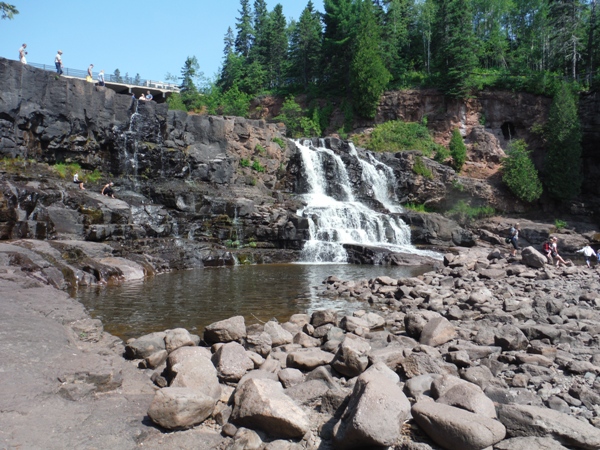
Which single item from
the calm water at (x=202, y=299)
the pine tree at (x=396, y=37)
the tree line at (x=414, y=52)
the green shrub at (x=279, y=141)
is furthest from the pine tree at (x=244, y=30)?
the calm water at (x=202, y=299)

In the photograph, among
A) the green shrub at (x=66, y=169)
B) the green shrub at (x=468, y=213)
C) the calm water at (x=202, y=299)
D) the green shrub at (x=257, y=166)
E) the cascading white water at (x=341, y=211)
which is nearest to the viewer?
the calm water at (x=202, y=299)

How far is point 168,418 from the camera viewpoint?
12.7 ft

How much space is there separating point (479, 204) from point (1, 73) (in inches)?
1329

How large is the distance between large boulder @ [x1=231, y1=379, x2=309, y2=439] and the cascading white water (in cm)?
1905

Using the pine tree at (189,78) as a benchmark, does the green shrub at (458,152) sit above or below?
below

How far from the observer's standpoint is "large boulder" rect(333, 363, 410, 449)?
349 cm

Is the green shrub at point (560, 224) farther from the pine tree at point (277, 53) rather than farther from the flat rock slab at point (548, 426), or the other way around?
the pine tree at point (277, 53)

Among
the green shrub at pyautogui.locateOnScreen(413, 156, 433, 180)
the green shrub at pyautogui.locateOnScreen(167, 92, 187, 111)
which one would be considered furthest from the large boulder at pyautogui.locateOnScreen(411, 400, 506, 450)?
the green shrub at pyautogui.locateOnScreen(167, 92, 187, 111)

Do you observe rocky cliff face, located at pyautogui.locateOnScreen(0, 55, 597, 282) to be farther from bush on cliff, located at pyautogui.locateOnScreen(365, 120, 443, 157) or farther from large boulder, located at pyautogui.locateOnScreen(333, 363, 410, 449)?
large boulder, located at pyautogui.locateOnScreen(333, 363, 410, 449)

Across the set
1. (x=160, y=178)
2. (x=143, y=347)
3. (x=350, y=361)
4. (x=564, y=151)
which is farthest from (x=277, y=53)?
(x=350, y=361)

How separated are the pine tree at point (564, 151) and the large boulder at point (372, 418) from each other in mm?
35902

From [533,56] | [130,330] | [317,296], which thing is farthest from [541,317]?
[533,56]

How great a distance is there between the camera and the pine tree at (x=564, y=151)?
33406 mm

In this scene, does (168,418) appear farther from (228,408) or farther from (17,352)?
(17,352)
